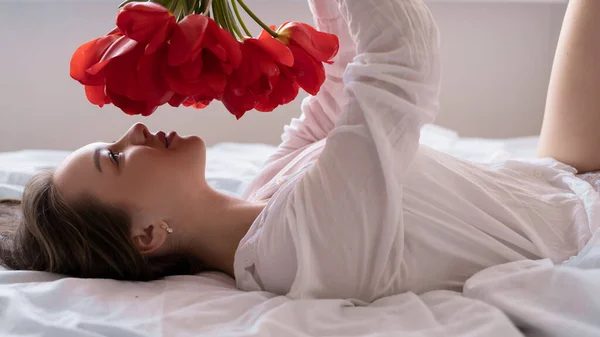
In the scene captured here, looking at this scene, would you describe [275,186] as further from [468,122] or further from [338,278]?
[468,122]

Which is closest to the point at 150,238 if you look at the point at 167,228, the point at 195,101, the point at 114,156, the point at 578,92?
the point at 167,228

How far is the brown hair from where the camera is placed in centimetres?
100

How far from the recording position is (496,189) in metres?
1.02

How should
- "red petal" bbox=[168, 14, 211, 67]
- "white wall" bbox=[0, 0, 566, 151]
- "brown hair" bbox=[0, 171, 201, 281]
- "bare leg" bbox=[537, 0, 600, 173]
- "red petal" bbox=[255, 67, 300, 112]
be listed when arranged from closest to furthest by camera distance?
"red petal" bbox=[168, 14, 211, 67]
"red petal" bbox=[255, 67, 300, 112]
"brown hair" bbox=[0, 171, 201, 281]
"bare leg" bbox=[537, 0, 600, 173]
"white wall" bbox=[0, 0, 566, 151]

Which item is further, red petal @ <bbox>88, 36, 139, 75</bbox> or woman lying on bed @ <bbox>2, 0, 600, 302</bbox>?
woman lying on bed @ <bbox>2, 0, 600, 302</bbox>

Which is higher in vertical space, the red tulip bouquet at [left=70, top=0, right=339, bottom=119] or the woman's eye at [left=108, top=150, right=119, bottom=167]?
the red tulip bouquet at [left=70, top=0, right=339, bottom=119]

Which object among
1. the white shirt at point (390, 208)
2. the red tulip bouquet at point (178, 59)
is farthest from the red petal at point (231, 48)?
the white shirt at point (390, 208)

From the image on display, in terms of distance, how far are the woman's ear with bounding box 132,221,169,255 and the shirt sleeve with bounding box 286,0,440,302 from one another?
0.26 meters

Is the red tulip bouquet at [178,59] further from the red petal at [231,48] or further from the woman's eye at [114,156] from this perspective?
the woman's eye at [114,156]

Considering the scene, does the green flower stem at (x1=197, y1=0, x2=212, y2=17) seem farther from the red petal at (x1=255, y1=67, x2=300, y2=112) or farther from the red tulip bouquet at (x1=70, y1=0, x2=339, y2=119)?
the red petal at (x1=255, y1=67, x2=300, y2=112)

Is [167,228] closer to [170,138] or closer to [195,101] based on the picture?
[170,138]

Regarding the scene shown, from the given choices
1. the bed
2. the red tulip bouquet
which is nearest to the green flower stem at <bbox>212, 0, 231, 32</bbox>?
the red tulip bouquet

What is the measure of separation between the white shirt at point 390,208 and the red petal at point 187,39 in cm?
26

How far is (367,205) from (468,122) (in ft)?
6.18
